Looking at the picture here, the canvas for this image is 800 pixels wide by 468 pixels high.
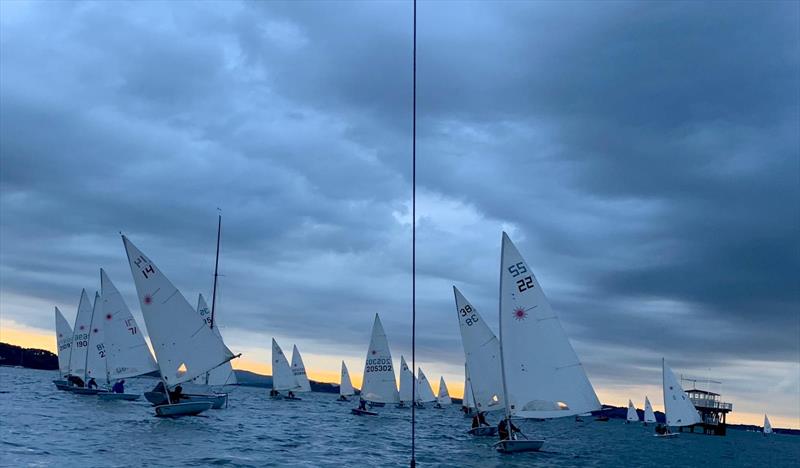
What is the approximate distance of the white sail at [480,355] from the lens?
5422 centimetres

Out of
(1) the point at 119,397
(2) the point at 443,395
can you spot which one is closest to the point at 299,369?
(2) the point at 443,395

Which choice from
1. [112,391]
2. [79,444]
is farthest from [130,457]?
[112,391]

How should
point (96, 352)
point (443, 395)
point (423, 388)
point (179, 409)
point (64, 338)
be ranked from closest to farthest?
point (179, 409), point (96, 352), point (64, 338), point (423, 388), point (443, 395)

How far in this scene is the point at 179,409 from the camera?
5294 cm

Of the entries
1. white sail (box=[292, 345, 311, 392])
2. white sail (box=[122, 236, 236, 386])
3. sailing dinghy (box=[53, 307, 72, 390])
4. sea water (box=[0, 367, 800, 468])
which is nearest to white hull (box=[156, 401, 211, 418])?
sea water (box=[0, 367, 800, 468])

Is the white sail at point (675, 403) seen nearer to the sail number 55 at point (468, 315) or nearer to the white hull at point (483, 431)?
the white hull at point (483, 431)

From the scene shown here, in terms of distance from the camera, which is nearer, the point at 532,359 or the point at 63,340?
the point at 532,359

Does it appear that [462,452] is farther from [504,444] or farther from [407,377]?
[407,377]

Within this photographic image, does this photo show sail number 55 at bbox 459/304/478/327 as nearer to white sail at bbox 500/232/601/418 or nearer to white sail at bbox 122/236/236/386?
white sail at bbox 500/232/601/418

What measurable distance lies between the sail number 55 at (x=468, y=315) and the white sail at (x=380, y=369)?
3364 cm

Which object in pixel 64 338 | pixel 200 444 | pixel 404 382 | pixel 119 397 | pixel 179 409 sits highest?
pixel 64 338

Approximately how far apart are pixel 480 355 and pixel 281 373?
85295 mm

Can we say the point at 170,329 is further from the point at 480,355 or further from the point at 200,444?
the point at 480,355

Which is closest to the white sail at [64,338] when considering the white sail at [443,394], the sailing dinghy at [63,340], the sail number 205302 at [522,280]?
the sailing dinghy at [63,340]
